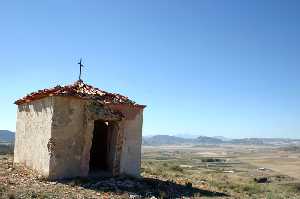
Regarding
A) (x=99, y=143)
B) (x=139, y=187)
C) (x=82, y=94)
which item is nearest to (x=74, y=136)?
(x=82, y=94)

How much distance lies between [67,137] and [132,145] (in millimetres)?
2839

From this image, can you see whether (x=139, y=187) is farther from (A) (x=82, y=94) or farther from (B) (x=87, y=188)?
(A) (x=82, y=94)

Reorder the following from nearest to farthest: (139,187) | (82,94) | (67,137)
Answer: (139,187)
(67,137)
(82,94)

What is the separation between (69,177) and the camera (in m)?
15.7

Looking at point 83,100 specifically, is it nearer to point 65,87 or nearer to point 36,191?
point 65,87

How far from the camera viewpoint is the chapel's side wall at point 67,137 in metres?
15.5

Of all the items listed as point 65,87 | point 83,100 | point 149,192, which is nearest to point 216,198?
point 149,192

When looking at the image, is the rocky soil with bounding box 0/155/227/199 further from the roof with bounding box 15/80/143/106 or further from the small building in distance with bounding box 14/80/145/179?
the roof with bounding box 15/80/143/106

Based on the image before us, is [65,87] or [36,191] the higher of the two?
[65,87]

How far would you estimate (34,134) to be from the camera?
17.3 metres

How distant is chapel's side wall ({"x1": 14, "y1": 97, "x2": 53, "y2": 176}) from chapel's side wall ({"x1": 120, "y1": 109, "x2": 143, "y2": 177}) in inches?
117

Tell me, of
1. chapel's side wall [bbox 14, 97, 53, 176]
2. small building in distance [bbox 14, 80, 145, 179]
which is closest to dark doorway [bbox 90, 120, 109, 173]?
small building in distance [bbox 14, 80, 145, 179]

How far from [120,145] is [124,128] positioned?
2.27ft

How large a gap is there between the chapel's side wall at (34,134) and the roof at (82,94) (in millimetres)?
264
